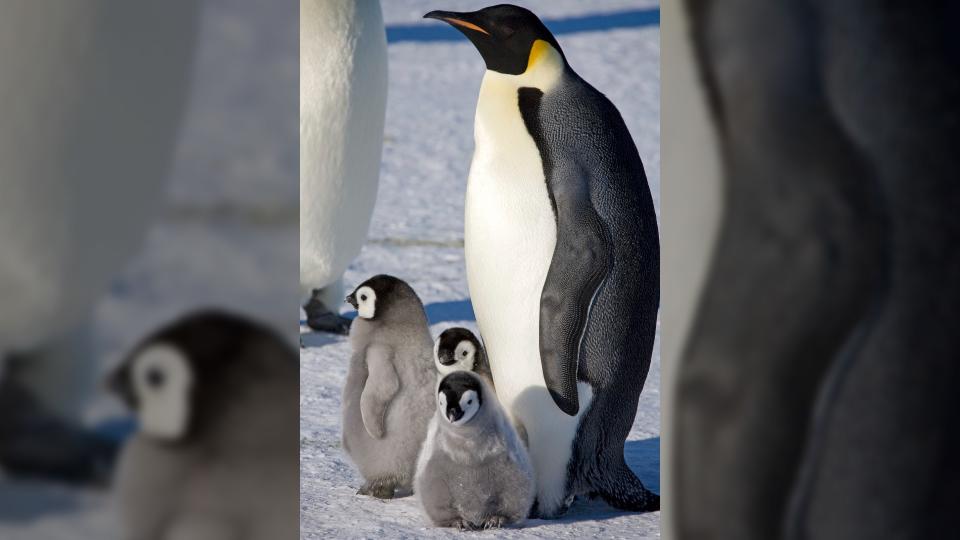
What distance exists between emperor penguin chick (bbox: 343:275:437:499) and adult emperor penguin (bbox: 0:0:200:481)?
188 centimetres

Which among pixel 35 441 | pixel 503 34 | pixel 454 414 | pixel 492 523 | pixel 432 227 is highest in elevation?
pixel 503 34

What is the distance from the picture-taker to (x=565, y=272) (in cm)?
244

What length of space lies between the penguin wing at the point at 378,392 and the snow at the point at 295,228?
0.47 feet

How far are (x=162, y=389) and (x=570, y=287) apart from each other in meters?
1.83

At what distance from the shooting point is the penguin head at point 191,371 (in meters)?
0.64

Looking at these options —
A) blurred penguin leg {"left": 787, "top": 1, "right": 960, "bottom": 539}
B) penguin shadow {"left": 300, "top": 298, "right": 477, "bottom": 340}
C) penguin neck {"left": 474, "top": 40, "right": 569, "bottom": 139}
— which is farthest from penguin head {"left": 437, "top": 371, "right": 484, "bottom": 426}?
blurred penguin leg {"left": 787, "top": 1, "right": 960, "bottom": 539}

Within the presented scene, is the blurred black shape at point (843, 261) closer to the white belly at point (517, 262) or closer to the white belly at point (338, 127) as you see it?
the white belly at point (517, 262)

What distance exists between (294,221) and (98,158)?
0.10 meters

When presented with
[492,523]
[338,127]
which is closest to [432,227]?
[338,127]

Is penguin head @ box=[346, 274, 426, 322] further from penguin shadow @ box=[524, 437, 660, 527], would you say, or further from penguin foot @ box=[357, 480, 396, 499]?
penguin shadow @ box=[524, 437, 660, 527]

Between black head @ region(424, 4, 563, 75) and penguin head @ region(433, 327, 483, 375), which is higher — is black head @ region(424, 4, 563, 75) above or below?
above

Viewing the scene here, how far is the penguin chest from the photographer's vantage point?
2.54 m

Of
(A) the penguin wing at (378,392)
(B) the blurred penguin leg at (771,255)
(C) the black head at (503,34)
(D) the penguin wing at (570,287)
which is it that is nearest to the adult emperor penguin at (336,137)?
(C) the black head at (503,34)

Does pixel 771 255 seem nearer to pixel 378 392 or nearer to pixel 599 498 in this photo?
pixel 378 392
